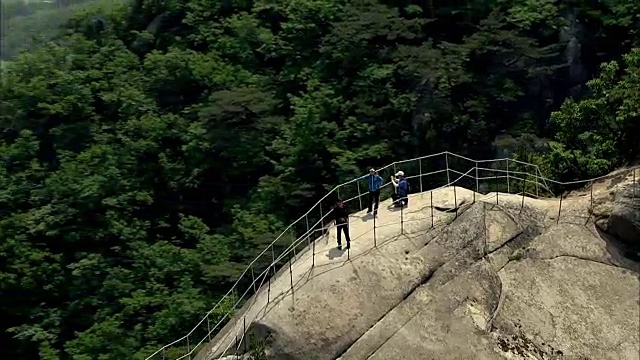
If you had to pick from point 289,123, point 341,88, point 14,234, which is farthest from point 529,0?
point 14,234

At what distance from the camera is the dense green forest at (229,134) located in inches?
1142

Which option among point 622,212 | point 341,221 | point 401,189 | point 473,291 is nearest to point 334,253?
point 341,221

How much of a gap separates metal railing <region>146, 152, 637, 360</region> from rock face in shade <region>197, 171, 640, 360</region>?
0.37 meters

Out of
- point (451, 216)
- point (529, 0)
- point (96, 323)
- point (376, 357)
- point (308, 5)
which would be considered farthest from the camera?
point (308, 5)

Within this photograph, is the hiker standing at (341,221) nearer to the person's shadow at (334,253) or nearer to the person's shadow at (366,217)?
the person's shadow at (334,253)

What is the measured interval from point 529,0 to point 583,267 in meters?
21.5

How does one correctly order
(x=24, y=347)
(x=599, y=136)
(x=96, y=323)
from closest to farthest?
(x=599, y=136) → (x=96, y=323) → (x=24, y=347)

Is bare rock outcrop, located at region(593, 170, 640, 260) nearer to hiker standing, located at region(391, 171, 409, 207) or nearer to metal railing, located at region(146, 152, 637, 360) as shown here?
metal railing, located at region(146, 152, 637, 360)

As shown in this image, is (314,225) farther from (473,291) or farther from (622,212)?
(622,212)

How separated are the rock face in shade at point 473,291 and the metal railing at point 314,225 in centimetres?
37

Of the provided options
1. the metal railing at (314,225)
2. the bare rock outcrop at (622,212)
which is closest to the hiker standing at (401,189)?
the metal railing at (314,225)

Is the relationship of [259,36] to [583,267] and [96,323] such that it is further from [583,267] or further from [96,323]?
[583,267]

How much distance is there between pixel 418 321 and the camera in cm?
1260

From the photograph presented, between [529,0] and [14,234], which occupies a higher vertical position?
[529,0]
